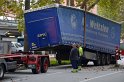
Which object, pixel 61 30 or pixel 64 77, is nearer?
pixel 64 77

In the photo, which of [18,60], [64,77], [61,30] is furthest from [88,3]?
[64,77]

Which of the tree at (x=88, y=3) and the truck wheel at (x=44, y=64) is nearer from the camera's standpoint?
the truck wheel at (x=44, y=64)

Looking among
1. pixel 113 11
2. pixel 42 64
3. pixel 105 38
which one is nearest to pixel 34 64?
pixel 42 64

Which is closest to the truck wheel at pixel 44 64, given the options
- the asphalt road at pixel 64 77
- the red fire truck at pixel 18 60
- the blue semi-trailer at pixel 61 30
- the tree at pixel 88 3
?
the red fire truck at pixel 18 60

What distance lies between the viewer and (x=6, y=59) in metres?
19.8

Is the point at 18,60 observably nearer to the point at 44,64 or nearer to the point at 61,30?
the point at 44,64

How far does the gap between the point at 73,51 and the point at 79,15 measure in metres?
4.67

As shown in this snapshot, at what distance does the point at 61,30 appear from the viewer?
27000mm

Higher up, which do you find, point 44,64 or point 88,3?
point 88,3

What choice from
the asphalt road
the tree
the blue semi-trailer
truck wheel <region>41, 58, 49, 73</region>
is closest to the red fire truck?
truck wheel <region>41, 58, 49, 73</region>

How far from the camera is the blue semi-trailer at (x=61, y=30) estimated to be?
27.1 metres

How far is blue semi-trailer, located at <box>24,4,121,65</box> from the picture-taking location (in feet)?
88.8

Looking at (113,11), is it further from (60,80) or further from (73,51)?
(60,80)

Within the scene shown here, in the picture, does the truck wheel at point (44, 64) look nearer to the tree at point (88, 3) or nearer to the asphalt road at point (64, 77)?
the asphalt road at point (64, 77)
